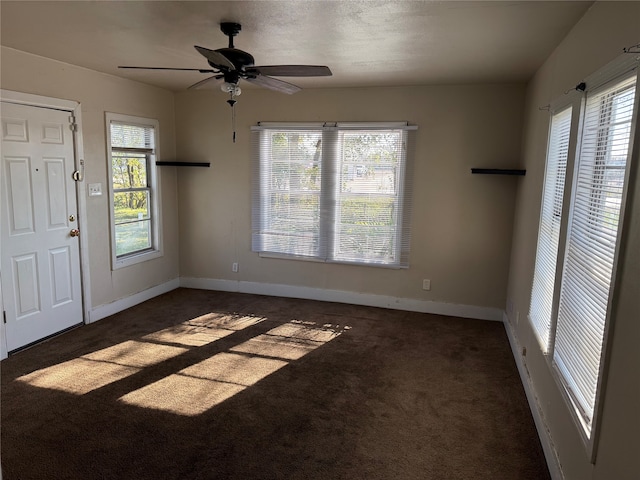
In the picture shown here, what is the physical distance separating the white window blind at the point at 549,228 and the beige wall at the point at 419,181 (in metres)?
1.44

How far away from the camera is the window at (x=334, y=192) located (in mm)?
4895

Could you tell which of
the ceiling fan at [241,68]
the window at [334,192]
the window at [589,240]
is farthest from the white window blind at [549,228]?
the window at [334,192]

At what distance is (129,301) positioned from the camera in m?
4.96

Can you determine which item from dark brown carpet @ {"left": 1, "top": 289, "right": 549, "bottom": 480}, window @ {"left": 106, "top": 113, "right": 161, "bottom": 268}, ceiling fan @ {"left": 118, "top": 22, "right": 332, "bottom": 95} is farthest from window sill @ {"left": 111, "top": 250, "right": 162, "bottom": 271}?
ceiling fan @ {"left": 118, "top": 22, "right": 332, "bottom": 95}

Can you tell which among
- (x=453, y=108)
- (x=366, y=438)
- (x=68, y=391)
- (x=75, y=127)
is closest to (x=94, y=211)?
(x=75, y=127)

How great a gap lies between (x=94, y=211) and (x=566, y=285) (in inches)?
164

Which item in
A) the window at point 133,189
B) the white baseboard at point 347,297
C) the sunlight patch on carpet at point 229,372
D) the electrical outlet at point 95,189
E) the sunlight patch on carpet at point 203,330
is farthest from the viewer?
the white baseboard at point 347,297

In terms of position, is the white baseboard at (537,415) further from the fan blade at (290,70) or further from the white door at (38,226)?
the white door at (38,226)

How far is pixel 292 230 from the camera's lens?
534 cm

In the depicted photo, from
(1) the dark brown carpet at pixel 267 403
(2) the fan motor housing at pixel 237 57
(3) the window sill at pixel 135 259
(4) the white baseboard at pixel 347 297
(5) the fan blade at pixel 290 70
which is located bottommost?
(1) the dark brown carpet at pixel 267 403

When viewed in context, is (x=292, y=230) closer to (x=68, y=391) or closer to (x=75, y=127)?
(x=75, y=127)

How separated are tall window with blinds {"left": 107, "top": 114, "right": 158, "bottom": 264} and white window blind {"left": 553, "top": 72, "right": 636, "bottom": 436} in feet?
13.7

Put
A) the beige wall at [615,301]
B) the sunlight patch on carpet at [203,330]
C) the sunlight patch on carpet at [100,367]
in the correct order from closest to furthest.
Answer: the beige wall at [615,301], the sunlight patch on carpet at [100,367], the sunlight patch on carpet at [203,330]

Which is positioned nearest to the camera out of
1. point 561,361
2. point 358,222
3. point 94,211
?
point 561,361
